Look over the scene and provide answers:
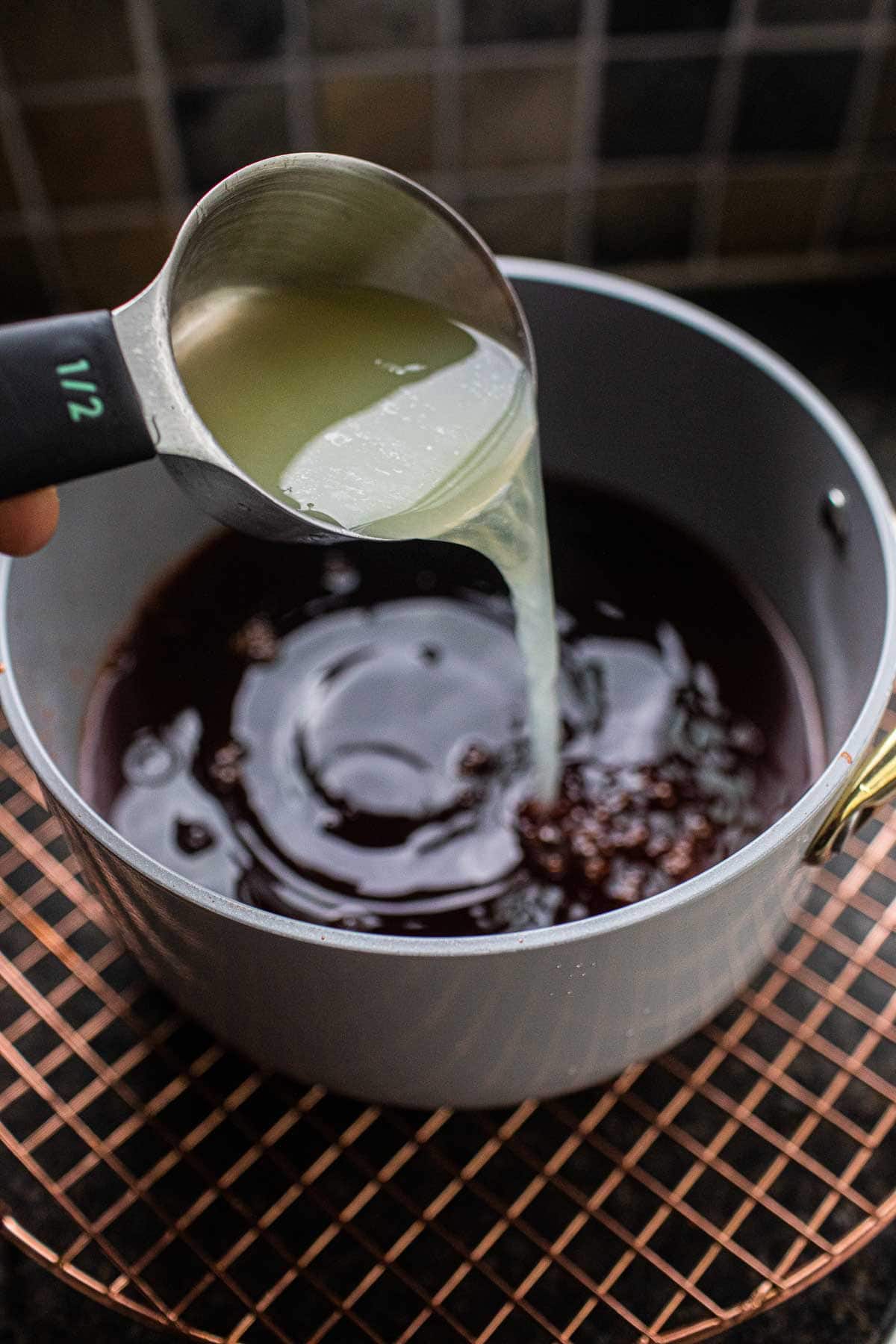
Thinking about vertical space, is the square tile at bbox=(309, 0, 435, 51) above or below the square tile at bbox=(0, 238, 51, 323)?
above

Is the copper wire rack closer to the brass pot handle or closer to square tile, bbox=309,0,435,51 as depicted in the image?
the brass pot handle

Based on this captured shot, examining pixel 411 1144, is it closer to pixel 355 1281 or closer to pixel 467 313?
pixel 355 1281

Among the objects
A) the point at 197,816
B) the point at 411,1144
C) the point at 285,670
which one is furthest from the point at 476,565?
the point at 411,1144

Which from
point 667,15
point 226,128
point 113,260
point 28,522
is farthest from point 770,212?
point 28,522

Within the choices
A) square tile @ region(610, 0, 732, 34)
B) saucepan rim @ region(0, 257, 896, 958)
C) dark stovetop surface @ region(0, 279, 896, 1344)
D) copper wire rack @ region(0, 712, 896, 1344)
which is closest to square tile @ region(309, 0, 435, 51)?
square tile @ region(610, 0, 732, 34)

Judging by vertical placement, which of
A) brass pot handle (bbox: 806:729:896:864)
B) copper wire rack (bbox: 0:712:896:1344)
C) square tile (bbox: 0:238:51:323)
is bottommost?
copper wire rack (bbox: 0:712:896:1344)

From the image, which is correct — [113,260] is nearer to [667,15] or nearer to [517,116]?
[517,116]
